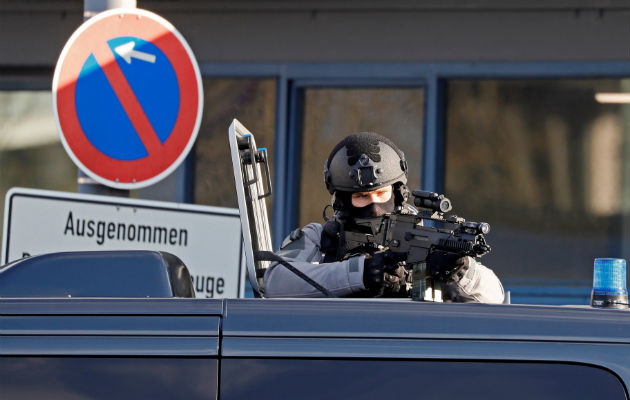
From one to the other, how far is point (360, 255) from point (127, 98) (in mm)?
1428

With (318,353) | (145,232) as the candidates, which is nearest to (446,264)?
(318,353)

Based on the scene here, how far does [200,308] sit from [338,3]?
5.49 meters

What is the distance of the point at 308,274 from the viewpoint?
11.4ft

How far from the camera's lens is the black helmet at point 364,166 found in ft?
12.3

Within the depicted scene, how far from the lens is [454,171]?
25.0 ft

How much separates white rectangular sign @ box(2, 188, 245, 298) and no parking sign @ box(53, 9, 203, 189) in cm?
13

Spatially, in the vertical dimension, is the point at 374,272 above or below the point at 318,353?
above

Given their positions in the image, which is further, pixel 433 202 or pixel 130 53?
pixel 130 53

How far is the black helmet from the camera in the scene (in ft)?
12.3

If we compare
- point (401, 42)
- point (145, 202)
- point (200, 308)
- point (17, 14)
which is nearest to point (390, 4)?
point (401, 42)

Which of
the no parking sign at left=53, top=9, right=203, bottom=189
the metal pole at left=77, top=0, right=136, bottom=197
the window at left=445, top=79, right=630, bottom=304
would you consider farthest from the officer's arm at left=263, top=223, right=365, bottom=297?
the window at left=445, top=79, right=630, bottom=304

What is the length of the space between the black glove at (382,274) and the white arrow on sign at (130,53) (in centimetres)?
163

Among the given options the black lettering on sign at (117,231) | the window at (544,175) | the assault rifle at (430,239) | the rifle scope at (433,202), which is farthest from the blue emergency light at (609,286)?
the window at (544,175)

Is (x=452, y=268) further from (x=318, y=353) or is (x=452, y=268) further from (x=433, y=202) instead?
(x=318, y=353)
